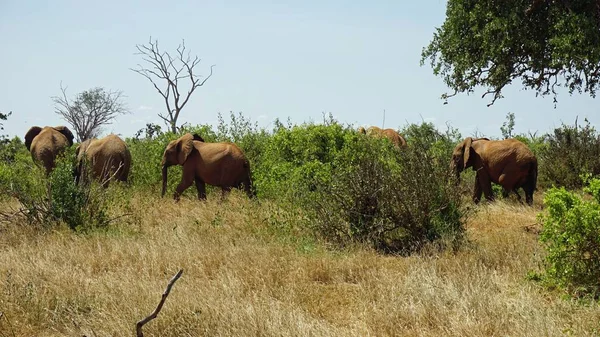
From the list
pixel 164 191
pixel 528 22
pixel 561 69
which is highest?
pixel 528 22

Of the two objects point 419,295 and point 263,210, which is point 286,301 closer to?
point 419,295

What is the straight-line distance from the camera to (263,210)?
32.8 feet

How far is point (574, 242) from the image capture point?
5656mm

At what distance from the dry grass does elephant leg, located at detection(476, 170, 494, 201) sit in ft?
17.8

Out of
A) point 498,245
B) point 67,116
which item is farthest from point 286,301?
point 67,116

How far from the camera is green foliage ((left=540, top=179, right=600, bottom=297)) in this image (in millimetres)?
5645

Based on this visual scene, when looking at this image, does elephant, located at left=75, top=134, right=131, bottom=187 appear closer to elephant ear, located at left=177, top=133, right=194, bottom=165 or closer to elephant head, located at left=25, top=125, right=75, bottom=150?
elephant ear, located at left=177, top=133, right=194, bottom=165

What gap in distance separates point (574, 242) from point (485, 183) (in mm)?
8489

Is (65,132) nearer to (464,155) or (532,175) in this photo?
(464,155)

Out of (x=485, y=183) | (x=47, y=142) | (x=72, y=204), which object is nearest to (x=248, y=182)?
(x=72, y=204)

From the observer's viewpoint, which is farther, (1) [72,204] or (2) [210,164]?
(2) [210,164]

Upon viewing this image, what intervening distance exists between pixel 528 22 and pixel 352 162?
350 centimetres

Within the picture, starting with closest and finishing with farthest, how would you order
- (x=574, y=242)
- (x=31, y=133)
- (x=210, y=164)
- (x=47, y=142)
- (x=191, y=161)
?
1. (x=574, y=242)
2. (x=210, y=164)
3. (x=191, y=161)
4. (x=47, y=142)
5. (x=31, y=133)

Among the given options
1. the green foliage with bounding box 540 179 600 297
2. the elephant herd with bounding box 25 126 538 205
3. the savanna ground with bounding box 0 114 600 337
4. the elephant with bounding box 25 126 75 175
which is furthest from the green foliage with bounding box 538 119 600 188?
the elephant with bounding box 25 126 75 175
